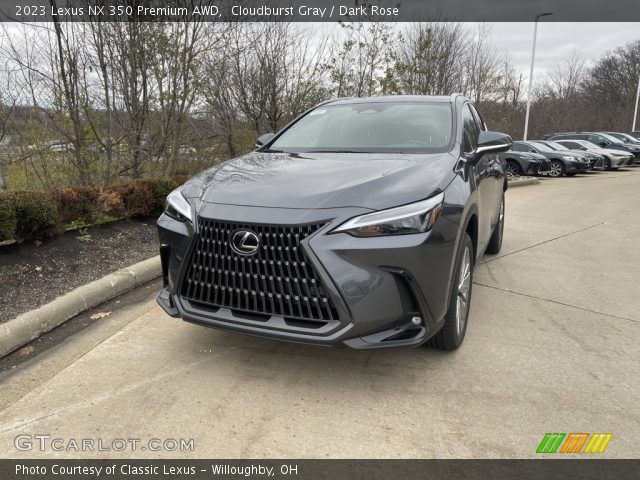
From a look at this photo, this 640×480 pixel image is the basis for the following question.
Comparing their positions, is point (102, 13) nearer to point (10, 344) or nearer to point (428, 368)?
point (10, 344)

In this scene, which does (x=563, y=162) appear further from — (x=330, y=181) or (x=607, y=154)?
(x=330, y=181)

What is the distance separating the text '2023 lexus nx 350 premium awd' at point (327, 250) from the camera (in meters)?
2.51

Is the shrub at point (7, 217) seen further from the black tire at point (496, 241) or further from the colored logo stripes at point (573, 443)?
the black tire at point (496, 241)

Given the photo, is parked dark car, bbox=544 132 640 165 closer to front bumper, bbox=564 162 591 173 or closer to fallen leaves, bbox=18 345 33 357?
front bumper, bbox=564 162 591 173

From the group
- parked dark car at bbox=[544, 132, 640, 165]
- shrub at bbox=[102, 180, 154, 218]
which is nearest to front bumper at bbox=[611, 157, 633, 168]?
parked dark car at bbox=[544, 132, 640, 165]

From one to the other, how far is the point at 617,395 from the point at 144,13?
26.3ft

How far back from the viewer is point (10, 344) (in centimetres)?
329

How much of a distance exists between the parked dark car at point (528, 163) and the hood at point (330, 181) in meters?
16.9

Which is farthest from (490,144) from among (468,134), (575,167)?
(575,167)

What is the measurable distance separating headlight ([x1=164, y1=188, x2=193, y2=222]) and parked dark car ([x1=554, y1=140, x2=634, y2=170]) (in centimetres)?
2281

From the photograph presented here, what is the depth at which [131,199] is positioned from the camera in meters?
5.86

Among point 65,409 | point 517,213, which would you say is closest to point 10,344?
point 65,409

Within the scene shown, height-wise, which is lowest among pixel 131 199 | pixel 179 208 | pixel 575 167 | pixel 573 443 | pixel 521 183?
pixel 521 183

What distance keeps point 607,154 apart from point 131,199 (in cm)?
2259
